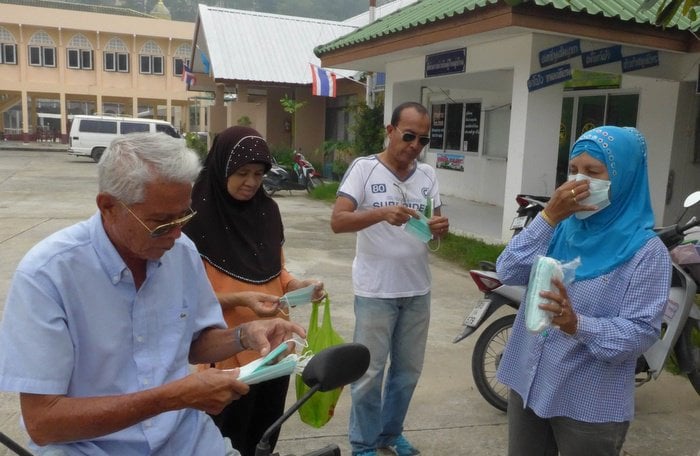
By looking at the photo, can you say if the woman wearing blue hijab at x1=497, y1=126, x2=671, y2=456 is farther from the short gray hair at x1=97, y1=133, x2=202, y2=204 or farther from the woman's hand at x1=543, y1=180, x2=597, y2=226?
the short gray hair at x1=97, y1=133, x2=202, y2=204

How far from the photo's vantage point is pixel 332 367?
1547mm

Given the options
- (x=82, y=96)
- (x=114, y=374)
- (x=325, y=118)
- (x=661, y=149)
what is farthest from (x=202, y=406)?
(x=82, y=96)

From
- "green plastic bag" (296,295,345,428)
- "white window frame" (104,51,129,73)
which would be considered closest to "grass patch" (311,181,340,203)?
"green plastic bag" (296,295,345,428)

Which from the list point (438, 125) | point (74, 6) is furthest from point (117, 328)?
point (74, 6)

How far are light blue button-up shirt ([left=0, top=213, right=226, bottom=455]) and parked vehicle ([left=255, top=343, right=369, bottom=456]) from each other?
0.29 m

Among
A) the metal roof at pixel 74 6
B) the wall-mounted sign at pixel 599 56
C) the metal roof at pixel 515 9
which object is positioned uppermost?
the metal roof at pixel 74 6

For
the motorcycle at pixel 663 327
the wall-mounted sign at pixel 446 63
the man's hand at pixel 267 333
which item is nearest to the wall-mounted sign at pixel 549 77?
the wall-mounted sign at pixel 446 63

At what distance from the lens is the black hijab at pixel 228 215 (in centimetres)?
238

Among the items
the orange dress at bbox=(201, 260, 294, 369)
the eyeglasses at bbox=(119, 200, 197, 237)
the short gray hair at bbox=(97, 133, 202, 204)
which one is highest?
the short gray hair at bbox=(97, 133, 202, 204)

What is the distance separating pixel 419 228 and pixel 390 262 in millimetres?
224

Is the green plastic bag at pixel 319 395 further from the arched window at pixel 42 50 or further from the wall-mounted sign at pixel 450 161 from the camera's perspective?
the arched window at pixel 42 50

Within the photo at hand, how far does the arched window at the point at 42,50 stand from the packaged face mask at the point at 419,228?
1552 inches

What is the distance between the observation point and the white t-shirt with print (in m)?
2.90

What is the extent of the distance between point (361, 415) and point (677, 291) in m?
1.93
